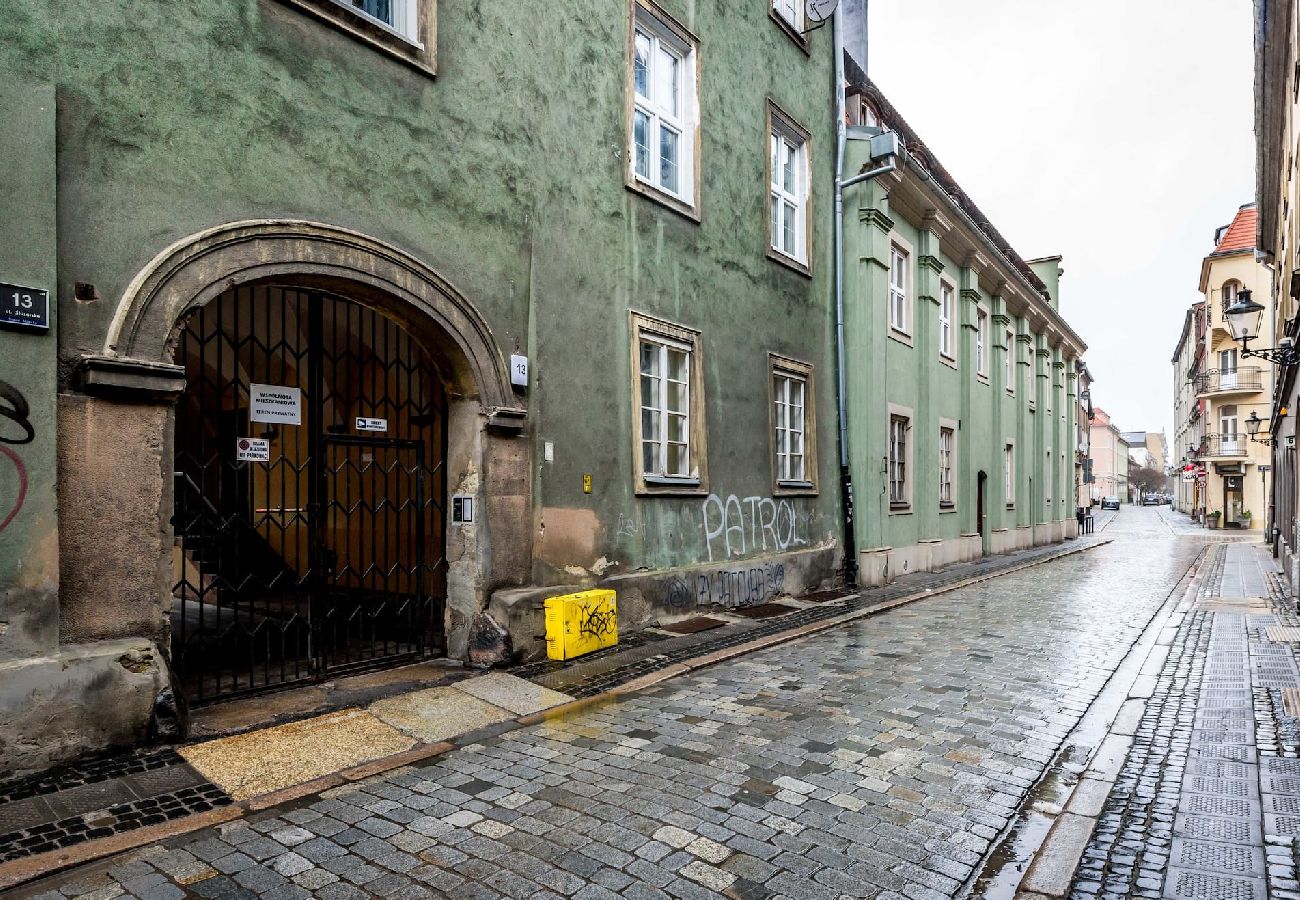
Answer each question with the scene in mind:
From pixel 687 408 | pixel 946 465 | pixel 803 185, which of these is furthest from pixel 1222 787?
pixel 946 465

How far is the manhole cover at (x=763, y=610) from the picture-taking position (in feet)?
34.7

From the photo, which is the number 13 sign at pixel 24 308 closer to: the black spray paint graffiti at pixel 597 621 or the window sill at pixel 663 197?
the black spray paint graffiti at pixel 597 621

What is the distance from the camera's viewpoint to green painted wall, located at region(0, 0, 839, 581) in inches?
203

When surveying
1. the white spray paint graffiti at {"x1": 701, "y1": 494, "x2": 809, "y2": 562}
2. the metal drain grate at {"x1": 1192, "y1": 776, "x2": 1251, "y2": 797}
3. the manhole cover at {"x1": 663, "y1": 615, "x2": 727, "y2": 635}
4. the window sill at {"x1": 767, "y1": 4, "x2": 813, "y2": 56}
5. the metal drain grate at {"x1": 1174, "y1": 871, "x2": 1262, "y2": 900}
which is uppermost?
the window sill at {"x1": 767, "y1": 4, "x2": 813, "y2": 56}

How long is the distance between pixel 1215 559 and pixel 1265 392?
91.5ft

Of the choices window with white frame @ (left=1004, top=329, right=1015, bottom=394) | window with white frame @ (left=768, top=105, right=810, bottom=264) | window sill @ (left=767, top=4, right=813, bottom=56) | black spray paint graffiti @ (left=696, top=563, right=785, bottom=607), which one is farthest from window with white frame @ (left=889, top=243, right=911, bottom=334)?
window with white frame @ (left=1004, top=329, right=1015, bottom=394)

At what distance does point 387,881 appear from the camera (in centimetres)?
356

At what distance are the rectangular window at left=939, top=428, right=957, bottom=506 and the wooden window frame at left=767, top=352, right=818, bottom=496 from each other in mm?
6579

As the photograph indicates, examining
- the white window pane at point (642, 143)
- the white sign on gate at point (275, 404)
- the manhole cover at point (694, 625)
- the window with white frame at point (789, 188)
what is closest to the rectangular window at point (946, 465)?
the window with white frame at point (789, 188)

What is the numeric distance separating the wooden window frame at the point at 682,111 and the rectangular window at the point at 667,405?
61.5 inches

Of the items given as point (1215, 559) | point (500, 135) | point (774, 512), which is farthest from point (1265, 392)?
point (500, 135)

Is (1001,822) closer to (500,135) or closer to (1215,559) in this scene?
(500,135)

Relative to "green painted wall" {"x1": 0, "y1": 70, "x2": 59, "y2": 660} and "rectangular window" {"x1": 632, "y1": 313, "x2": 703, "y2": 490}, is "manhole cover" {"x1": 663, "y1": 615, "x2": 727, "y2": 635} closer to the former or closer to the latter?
"rectangular window" {"x1": 632, "y1": 313, "x2": 703, "y2": 490}

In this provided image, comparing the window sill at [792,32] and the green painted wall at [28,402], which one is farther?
the window sill at [792,32]
